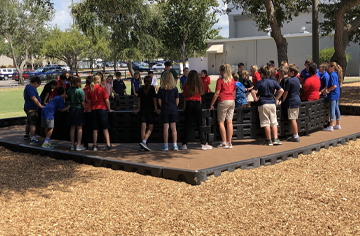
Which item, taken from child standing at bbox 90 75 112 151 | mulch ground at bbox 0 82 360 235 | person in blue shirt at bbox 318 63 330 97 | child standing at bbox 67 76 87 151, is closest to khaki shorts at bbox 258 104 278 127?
mulch ground at bbox 0 82 360 235

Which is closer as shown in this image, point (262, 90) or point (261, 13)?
point (262, 90)

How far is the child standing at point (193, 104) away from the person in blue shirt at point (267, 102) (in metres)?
1.31

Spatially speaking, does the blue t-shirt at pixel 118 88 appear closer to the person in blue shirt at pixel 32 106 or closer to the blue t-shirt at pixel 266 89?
the person in blue shirt at pixel 32 106

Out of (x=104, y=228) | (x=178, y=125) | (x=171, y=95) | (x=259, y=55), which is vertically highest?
(x=259, y=55)

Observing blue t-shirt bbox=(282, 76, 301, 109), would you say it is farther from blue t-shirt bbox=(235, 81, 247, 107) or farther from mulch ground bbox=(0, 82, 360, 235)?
mulch ground bbox=(0, 82, 360, 235)

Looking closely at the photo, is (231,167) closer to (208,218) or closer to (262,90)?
(208,218)

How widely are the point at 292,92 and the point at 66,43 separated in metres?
46.8

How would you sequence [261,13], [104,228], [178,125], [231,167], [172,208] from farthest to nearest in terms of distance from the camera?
1. [261,13]
2. [178,125]
3. [231,167]
4. [172,208]
5. [104,228]

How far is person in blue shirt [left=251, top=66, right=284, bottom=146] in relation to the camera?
8.81m

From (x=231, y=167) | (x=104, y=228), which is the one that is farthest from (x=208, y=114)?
(x=104, y=228)

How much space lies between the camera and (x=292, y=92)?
365 inches

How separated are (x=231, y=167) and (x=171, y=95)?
239 cm

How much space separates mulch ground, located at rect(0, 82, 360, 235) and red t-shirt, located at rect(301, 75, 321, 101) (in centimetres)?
313

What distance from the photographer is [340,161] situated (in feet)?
25.1
